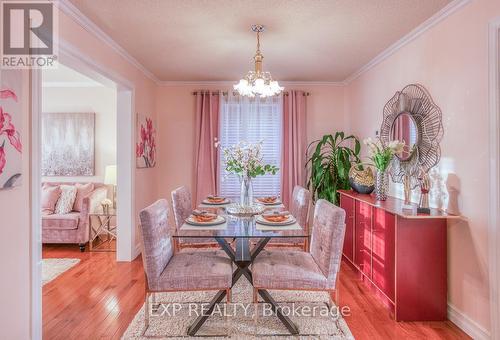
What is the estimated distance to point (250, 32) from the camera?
3.06 m

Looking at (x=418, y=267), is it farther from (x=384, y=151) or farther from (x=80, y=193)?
(x=80, y=193)

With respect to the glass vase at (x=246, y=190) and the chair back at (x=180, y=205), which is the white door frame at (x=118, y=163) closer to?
the chair back at (x=180, y=205)

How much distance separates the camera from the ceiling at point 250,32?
2529 mm

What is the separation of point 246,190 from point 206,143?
2188mm

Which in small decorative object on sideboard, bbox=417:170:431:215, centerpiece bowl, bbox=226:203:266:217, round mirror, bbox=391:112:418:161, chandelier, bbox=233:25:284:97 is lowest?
centerpiece bowl, bbox=226:203:266:217

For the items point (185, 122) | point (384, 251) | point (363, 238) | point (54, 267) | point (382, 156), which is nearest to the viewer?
point (384, 251)

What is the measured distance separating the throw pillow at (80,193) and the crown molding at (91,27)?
6.89 feet

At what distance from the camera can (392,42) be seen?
10.8 ft

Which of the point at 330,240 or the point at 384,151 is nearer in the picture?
the point at 330,240

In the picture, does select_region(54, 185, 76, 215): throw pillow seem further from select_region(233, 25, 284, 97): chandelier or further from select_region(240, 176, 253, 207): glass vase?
select_region(233, 25, 284, 97): chandelier

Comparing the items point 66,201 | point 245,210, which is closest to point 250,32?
point 245,210

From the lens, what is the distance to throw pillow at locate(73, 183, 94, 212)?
464cm

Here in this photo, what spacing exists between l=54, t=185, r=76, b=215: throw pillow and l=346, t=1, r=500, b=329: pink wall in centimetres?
473

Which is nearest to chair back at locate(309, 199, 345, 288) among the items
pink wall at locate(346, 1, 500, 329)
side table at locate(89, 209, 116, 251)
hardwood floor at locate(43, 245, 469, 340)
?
hardwood floor at locate(43, 245, 469, 340)
